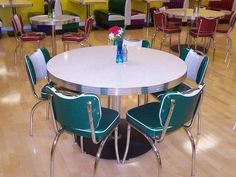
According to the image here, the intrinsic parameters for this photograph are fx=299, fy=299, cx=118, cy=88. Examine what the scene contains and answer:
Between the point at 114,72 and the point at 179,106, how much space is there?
0.63 m

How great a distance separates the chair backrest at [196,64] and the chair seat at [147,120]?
23.1 inches

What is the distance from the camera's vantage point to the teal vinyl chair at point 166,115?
1.97 metres

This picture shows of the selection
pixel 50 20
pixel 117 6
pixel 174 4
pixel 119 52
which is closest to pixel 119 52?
pixel 119 52

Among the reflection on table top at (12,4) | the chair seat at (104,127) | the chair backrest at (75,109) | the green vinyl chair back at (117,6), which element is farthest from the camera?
the green vinyl chair back at (117,6)

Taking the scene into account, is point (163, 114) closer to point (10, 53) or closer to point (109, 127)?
point (109, 127)

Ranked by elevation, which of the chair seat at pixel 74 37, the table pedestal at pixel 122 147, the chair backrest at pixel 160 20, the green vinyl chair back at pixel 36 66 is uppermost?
the chair backrest at pixel 160 20

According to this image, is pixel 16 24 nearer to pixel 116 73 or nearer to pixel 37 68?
pixel 37 68

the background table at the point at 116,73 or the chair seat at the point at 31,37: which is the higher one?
the background table at the point at 116,73

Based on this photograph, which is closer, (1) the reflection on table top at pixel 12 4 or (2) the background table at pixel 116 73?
(2) the background table at pixel 116 73

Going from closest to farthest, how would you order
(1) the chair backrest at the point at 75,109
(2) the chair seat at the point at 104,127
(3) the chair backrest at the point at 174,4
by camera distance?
(1) the chair backrest at the point at 75,109
(2) the chair seat at the point at 104,127
(3) the chair backrest at the point at 174,4

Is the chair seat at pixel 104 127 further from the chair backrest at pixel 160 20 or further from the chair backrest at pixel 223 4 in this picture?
the chair backrest at pixel 223 4

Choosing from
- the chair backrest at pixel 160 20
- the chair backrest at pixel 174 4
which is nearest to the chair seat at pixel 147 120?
the chair backrest at pixel 160 20

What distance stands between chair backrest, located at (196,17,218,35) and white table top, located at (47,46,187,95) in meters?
2.48

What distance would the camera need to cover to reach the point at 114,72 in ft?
7.84
